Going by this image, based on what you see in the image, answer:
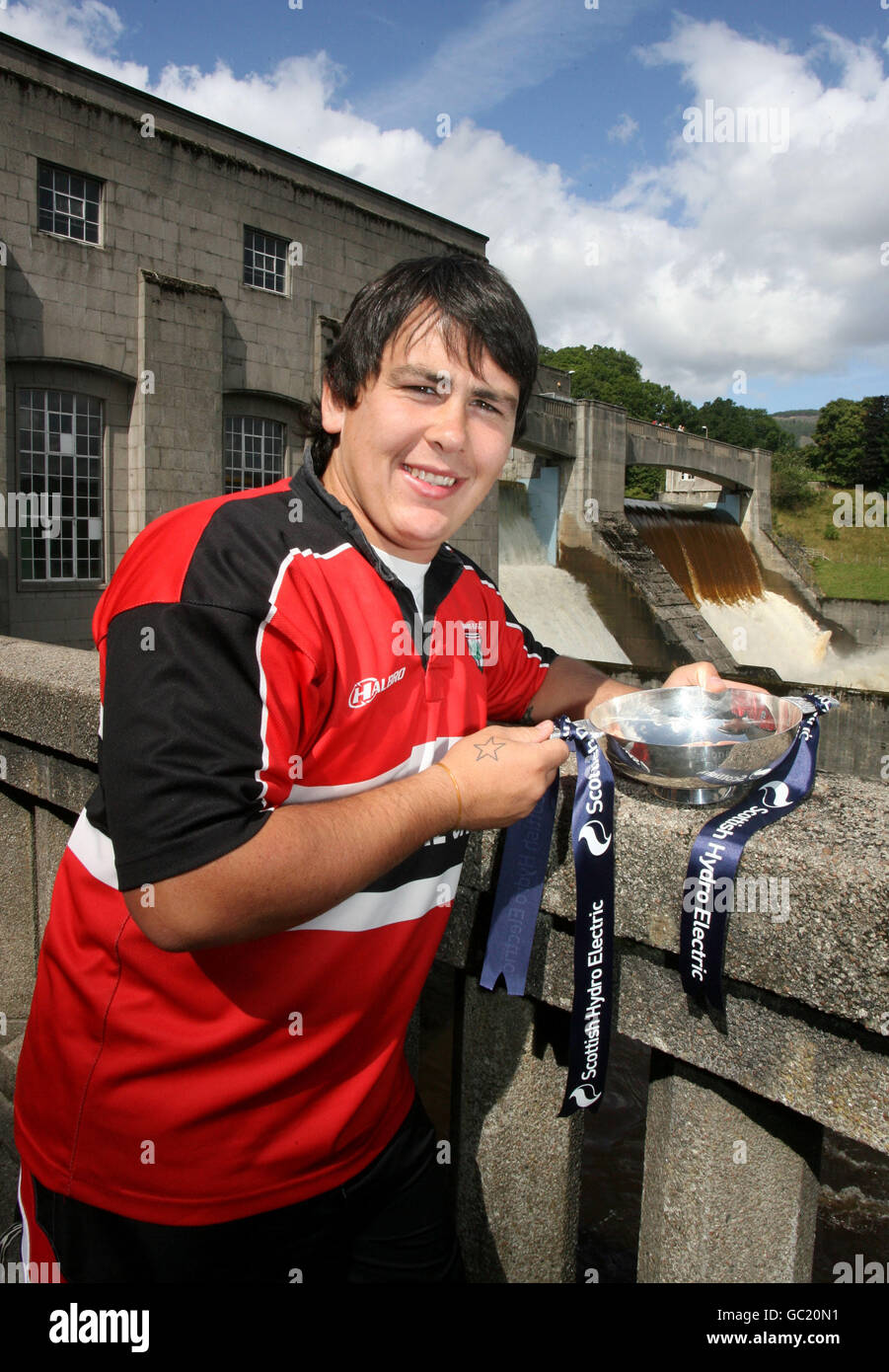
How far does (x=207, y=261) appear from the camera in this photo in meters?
20.1

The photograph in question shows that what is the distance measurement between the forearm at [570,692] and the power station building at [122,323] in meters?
16.8

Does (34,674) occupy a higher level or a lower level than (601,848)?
higher

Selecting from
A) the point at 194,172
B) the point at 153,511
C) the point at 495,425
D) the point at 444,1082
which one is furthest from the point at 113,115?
the point at 495,425

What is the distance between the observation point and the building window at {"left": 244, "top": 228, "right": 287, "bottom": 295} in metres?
21.1

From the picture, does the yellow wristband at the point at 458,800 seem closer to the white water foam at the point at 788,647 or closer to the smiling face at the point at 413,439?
the smiling face at the point at 413,439

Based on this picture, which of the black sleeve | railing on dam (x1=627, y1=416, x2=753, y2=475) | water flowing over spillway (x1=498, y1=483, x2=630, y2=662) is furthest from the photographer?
railing on dam (x1=627, y1=416, x2=753, y2=475)

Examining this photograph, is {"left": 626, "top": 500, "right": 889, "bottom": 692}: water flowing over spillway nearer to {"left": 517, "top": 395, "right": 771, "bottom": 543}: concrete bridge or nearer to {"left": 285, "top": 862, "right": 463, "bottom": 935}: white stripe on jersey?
{"left": 517, "top": 395, "right": 771, "bottom": 543}: concrete bridge

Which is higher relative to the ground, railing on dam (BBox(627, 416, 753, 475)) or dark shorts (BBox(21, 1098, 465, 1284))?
railing on dam (BBox(627, 416, 753, 475))

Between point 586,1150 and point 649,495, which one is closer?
point 586,1150

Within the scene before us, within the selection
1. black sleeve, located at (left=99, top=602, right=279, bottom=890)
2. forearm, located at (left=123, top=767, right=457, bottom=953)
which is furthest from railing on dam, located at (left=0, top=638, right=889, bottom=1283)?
black sleeve, located at (left=99, top=602, right=279, bottom=890)

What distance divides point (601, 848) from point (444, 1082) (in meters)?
4.70

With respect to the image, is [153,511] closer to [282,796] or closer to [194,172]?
[194,172]

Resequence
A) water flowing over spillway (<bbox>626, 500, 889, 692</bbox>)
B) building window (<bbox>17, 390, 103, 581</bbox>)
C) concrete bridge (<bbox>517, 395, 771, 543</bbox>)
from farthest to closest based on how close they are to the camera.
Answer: water flowing over spillway (<bbox>626, 500, 889, 692</bbox>)
concrete bridge (<bbox>517, 395, 771, 543</bbox>)
building window (<bbox>17, 390, 103, 581</bbox>)
